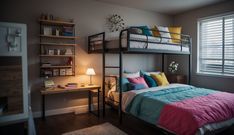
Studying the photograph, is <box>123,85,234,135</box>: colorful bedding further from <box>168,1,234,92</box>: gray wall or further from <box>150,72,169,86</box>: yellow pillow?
<box>168,1,234,92</box>: gray wall

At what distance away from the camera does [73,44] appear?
3.56 m

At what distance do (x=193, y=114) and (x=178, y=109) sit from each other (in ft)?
0.67

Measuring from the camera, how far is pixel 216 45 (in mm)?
4199

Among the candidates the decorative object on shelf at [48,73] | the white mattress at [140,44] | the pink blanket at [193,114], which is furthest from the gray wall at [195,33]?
the decorative object on shelf at [48,73]

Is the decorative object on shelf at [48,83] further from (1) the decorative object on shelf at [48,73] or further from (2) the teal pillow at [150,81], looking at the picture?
(2) the teal pillow at [150,81]

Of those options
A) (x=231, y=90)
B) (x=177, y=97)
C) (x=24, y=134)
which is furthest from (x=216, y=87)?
(x=24, y=134)

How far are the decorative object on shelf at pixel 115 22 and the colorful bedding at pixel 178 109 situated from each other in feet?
6.17

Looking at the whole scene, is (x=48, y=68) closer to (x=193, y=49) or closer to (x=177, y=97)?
(x=177, y=97)

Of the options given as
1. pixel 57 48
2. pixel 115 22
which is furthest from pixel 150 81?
pixel 57 48

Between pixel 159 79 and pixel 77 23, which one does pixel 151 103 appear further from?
pixel 77 23

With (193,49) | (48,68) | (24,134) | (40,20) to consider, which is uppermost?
(40,20)

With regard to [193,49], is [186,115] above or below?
below

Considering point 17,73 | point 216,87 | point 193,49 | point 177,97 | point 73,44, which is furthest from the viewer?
point 193,49

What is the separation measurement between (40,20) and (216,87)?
14.2ft
